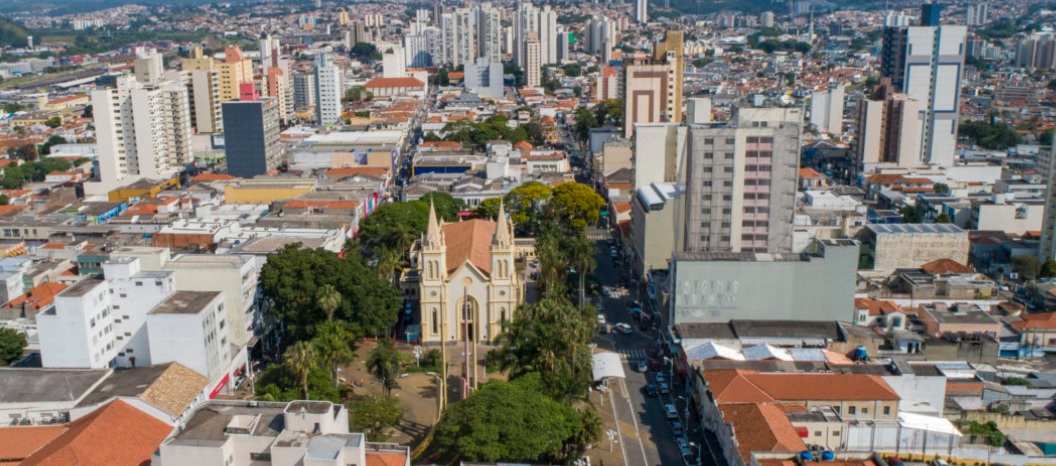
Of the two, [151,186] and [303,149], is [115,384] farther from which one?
[303,149]

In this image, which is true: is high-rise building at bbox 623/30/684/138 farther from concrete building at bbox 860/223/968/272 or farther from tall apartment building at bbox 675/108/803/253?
tall apartment building at bbox 675/108/803/253

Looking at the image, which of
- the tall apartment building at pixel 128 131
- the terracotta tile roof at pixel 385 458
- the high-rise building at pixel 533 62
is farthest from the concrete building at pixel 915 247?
the high-rise building at pixel 533 62

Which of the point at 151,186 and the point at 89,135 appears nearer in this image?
the point at 151,186

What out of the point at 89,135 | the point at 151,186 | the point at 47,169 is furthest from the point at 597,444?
the point at 89,135

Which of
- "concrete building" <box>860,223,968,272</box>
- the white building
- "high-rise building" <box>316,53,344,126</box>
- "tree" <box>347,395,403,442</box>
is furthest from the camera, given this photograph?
"high-rise building" <box>316,53,344,126</box>

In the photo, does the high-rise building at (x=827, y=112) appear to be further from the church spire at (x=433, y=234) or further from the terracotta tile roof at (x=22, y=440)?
the terracotta tile roof at (x=22, y=440)

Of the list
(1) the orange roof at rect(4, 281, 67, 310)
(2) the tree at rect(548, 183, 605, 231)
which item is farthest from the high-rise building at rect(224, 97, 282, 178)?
(1) the orange roof at rect(4, 281, 67, 310)
